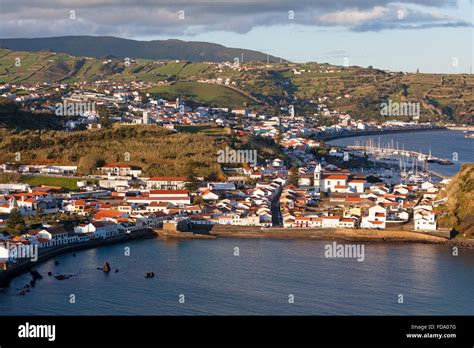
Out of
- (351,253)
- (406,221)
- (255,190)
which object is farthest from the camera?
(255,190)

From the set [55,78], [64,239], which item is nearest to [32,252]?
[64,239]

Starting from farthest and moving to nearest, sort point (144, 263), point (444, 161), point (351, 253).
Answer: point (444, 161) < point (351, 253) < point (144, 263)

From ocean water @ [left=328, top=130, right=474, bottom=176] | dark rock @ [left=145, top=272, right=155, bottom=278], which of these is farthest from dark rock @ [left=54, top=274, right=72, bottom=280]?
ocean water @ [left=328, top=130, right=474, bottom=176]

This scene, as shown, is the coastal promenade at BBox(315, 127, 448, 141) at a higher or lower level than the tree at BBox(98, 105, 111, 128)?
lower

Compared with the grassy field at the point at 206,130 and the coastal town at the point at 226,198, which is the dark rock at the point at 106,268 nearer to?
the coastal town at the point at 226,198

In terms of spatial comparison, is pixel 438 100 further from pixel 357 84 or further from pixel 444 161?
pixel 444 161

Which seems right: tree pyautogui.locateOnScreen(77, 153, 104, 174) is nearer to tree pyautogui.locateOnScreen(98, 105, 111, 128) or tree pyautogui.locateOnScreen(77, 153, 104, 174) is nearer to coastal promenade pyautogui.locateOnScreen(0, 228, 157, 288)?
tree pyautogui.locateOnScreen(98, 105, 111, 128)
